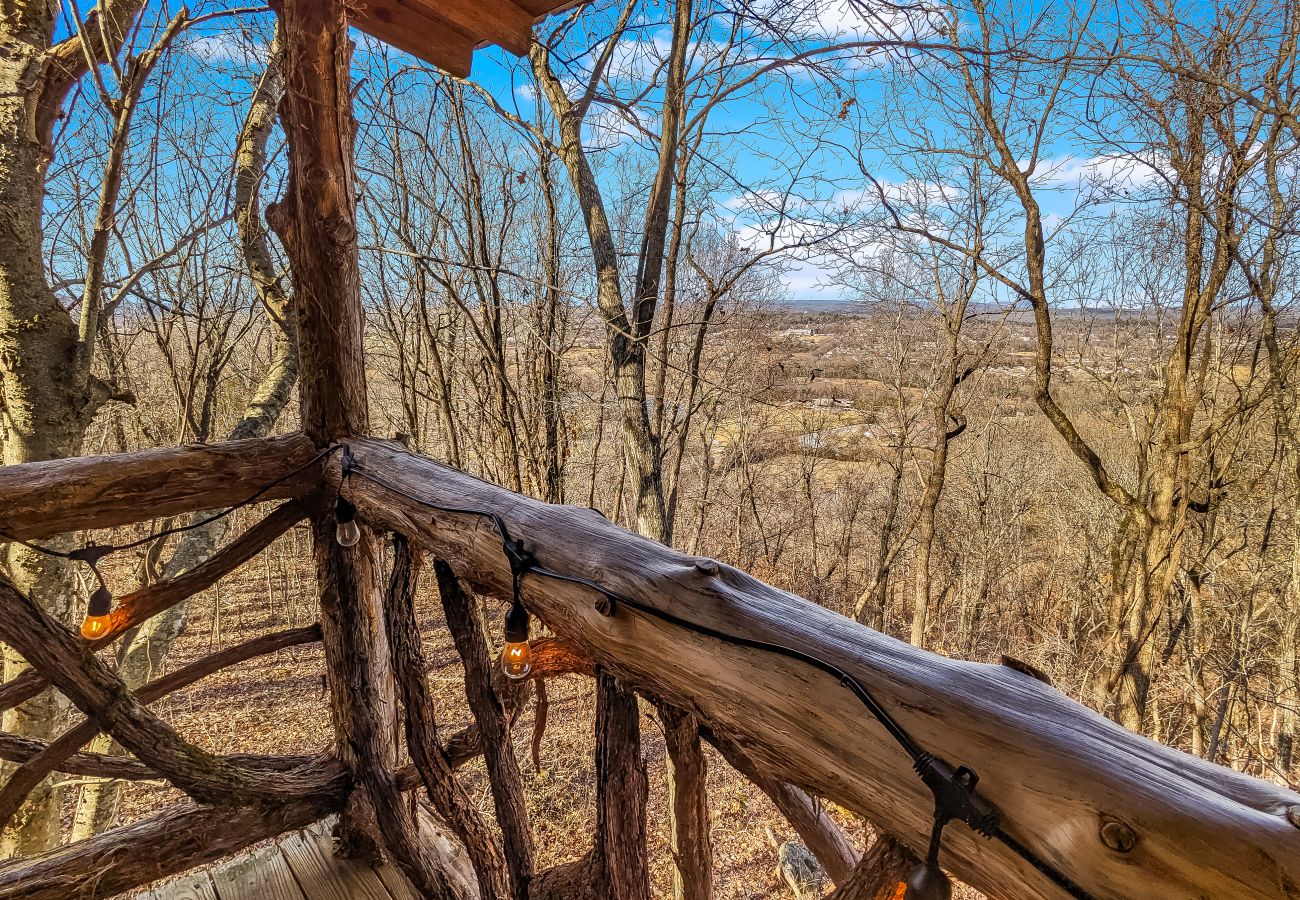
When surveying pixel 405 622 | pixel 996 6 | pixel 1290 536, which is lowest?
pixel 1290 536

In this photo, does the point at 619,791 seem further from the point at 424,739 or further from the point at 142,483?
the point at 142,483

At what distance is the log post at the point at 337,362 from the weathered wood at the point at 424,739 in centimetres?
27

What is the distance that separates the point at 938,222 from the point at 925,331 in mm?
3199

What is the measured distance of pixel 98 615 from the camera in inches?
51.9

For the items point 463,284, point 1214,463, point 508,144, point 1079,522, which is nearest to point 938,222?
point 1214,463

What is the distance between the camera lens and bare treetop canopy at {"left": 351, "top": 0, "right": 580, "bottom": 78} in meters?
1.71

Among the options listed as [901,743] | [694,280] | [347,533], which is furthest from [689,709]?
[694,280]

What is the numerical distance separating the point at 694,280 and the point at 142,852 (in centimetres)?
662

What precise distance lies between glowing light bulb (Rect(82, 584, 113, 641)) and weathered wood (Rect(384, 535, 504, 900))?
522 mm

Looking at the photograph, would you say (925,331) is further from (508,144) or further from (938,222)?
(508,144)

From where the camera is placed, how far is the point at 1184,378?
19.7ft

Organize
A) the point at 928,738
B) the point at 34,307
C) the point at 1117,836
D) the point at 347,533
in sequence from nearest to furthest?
the point at 1117,836
the point at 928,738
the point at 347,533
the point at 34,307

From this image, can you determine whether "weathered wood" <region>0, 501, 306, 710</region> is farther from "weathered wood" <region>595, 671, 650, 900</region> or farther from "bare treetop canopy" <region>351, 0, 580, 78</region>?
"bare treetop canopy" <region>351, 0, 580, 78</region>

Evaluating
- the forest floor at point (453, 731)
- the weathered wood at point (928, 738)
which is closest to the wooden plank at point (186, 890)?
the weathered wood at point (928, 738)
